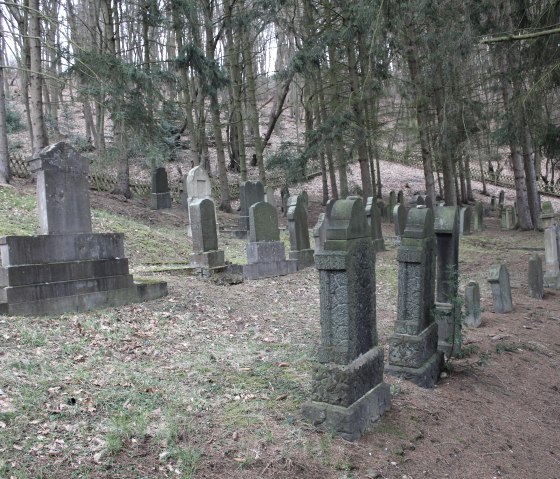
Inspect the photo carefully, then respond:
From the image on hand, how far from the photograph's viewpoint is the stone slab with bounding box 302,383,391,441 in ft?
12.3

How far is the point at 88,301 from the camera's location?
23.5 ft

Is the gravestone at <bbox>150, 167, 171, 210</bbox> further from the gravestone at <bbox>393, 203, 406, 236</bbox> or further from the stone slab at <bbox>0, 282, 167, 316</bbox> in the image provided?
the stone slab at <bbox>0, 282, 167, 316</bbox>

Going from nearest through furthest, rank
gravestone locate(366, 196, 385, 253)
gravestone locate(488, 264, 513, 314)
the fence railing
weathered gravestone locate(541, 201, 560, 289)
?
gravestone locate(488, 264, 513, 314)
weathered gravestone locate(541, 201, 560, 289)
gravestone locate(366, 196, 385, 253)
the fence railing

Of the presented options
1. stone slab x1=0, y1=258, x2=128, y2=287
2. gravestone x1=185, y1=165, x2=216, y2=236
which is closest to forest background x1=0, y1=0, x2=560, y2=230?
gravestone x1=185, y1=165, x2=216, y2=236

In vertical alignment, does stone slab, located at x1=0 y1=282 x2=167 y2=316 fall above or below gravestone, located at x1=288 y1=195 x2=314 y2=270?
below

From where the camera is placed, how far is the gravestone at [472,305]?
22.9 ft

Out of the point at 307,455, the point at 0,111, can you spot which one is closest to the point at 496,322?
the point at 307,455

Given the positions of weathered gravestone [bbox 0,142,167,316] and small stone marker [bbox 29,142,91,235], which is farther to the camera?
small stone marker [bbox 29,142,91,235]

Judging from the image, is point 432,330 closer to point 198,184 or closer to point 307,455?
point 307,455

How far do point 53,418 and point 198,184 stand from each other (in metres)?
11.1

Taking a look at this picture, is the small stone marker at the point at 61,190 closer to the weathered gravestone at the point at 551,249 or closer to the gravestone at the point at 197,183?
the gravestone at the point at 197,183

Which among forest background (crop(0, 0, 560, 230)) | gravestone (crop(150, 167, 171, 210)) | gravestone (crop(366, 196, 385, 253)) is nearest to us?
forest background (crop(0, 0, 560, 230))

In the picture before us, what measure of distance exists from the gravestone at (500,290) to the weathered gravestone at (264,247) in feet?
16.2

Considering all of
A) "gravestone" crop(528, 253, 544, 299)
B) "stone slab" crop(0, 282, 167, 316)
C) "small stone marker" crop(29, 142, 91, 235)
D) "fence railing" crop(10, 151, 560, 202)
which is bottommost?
"gravestone" crop(528, 253, 544, 299)
